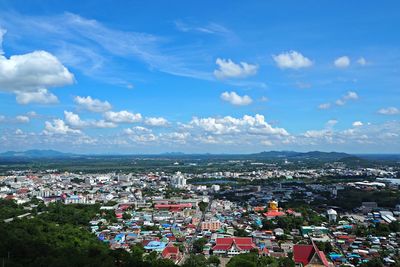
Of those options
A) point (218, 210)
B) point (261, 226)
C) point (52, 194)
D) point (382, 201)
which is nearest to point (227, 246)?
point (261, 226)

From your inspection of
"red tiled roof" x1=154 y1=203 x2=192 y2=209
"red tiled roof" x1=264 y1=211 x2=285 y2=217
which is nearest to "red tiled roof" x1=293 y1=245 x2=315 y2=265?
"red tiled roof" x1=264 y1=211 x2=285 y2=217

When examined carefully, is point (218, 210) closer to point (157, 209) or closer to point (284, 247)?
point (157, 209)

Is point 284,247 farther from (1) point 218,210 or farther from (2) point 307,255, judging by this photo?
(1) point 218,210

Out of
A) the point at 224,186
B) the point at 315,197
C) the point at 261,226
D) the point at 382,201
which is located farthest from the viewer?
the point at 224,186

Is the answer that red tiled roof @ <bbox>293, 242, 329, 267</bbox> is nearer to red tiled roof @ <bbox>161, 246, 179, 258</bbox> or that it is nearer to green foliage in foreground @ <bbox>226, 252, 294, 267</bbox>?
green foliage in foreground @ <bbox>226, 252, 294, 267</bbox>

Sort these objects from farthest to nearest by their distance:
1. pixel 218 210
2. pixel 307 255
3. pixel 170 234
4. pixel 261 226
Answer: pixel 218 210 → pixel 261 226 → pixel 170 234 → pixel 307 255

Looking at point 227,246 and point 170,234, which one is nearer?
point 227,246

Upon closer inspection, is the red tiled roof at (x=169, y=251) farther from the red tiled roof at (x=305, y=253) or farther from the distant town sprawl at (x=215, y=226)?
the red tiled roof at (x=305, y=253)

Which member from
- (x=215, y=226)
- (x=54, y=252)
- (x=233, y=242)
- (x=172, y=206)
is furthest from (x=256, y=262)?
(x=172, y=206)
